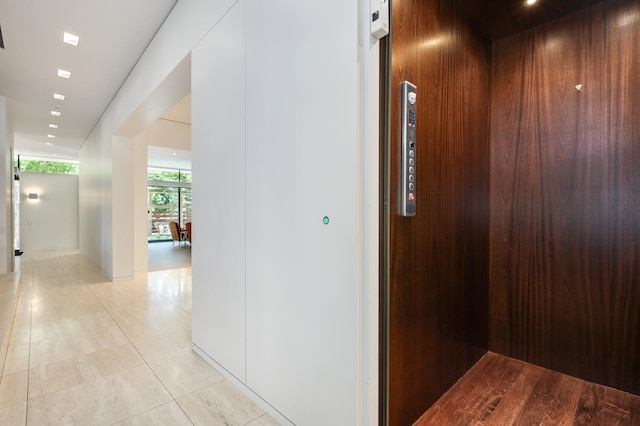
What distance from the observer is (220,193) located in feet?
7.30

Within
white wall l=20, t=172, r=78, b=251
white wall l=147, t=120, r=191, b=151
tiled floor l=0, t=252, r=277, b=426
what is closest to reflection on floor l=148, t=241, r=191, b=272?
tiled floor l=0, t=252, r=277, b=426

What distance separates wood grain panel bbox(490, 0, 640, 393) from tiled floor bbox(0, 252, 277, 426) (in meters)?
2.13

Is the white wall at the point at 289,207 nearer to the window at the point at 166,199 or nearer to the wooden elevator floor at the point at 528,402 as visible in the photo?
the wooden elevator floor at the point at 528,402

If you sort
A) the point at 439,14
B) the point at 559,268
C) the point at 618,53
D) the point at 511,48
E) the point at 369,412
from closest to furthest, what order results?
the point at 369,412, the point at 439,14, the point at 618,53, the point at 559,268, the point at 511,48

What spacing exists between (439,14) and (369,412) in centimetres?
217

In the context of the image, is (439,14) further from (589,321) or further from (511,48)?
(589,321)

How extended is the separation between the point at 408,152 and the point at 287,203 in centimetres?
68

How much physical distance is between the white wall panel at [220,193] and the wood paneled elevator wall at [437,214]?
103cm

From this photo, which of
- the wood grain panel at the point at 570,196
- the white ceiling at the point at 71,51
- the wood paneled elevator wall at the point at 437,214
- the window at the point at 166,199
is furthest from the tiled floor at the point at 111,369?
the window at the point at 166,199

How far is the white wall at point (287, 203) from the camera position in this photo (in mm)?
1288

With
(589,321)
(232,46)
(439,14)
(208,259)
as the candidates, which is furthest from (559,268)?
(232,46)

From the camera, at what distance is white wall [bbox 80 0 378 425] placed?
4.23ft

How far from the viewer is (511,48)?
7.81ft

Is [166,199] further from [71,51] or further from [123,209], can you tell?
[71,51]
